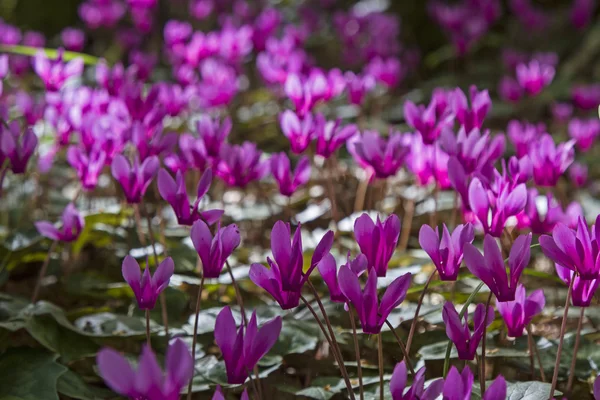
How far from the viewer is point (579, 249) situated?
3.42 feet

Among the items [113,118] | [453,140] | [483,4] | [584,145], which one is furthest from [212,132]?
→ [483,4]

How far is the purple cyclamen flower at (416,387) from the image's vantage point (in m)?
0.92

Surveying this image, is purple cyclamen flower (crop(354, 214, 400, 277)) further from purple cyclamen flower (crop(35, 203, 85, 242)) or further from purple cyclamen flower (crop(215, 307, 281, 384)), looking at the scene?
purple cyclamen flower (crop(35, 203, 85, 242))

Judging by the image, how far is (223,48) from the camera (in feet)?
10.1

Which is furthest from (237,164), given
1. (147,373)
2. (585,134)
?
(585,134)

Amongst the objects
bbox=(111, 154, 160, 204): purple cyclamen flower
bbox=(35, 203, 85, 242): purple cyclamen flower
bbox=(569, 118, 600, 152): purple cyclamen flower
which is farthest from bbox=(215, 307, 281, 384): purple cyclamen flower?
bbox=(569, 118, 600, 152): purple cyclamen flower

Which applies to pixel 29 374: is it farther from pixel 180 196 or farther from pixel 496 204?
pixel 496 204

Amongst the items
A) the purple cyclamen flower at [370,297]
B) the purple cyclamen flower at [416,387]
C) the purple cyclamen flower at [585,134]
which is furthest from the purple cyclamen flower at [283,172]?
the purple cyclamen flower at [585,134]

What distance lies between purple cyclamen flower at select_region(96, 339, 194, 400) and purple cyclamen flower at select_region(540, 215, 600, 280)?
1.68 ft

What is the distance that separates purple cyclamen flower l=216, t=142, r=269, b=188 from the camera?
1680mm

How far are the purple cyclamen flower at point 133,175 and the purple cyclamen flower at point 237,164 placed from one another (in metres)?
0.29

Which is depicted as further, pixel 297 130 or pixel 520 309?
pixel 297 130

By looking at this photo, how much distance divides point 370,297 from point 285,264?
120mm

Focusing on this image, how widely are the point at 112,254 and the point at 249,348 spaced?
142cm
